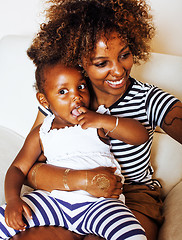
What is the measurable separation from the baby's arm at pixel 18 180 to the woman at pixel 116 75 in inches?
1.8

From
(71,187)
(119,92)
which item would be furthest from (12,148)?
(119,92)

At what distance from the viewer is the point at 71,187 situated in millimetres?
1099

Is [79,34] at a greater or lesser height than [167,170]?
greater

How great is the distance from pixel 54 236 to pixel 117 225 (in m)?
0.23

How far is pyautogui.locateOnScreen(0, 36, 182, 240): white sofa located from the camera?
4.12ft

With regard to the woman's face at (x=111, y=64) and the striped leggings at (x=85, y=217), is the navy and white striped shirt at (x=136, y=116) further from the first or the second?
the striped leggings at (x=85, y=217)

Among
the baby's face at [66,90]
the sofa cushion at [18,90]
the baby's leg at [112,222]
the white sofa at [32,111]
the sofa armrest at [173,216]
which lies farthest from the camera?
the sofa cushion at [18,90]

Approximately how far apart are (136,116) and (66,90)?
0.93 ft

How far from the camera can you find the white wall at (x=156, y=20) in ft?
5.69

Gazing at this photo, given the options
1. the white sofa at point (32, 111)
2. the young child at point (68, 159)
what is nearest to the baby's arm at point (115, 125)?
the young child at point (68, 159)

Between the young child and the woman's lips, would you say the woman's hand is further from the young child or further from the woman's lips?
the woman's lips

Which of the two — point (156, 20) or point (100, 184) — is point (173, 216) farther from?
point (156, 20)

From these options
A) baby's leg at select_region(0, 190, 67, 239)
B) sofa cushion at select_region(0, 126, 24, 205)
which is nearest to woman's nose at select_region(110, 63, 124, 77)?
baby's leg at select_region(0, 190, 67, 239)

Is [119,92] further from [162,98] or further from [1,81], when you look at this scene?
[1,81]
